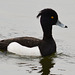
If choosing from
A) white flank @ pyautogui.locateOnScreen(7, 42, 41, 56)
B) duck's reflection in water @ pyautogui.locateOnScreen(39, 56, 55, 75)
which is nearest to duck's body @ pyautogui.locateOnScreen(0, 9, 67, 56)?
white flank @ pyautogui.locateOnScreen(7, 42, 41, 56)

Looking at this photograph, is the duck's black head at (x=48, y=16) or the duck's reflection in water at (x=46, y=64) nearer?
the duck's reflection in water at (x=46, y=64)

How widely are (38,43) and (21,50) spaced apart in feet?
1.87

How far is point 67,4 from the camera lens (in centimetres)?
1669

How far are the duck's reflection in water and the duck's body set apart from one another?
19 cm

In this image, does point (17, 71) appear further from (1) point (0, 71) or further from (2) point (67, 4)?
(2) point (67, 4)

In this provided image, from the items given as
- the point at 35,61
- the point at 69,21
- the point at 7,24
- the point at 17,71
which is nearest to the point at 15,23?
the point at 7,24

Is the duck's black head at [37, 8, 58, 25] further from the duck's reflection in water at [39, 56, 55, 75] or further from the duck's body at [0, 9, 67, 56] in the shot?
the duck's reflection in water at [39, 56, 55, 75]

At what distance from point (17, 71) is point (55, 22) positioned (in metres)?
2.73

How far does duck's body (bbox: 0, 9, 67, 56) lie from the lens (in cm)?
1133

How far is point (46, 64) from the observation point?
10.9 m

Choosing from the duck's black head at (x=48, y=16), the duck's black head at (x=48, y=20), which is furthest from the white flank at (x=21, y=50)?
the duck's black head at (x=48, y=16)

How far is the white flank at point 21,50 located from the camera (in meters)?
11.3

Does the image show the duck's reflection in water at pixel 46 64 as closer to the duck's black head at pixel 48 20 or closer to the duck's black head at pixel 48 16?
the duck's black head at pixel 48 20

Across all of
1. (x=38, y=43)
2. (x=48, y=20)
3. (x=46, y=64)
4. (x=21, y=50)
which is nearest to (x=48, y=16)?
(x=48, y=20)
